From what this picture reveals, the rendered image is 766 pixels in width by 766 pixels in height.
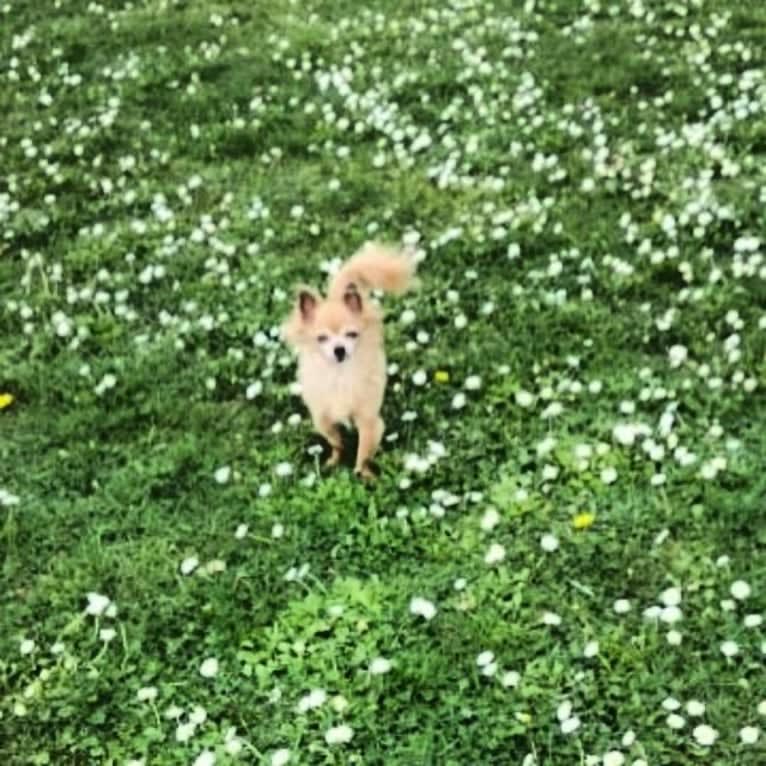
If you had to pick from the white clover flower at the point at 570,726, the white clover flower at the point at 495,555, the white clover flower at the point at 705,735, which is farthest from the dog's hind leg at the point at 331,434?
the white clover flower at the point at 705,735

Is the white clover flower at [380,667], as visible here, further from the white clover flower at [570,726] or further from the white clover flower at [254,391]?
the white clover flower at [254,391]

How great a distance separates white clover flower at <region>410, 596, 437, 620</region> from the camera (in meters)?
6.59

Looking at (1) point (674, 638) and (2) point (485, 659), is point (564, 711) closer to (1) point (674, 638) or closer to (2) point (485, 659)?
(2) point (485, 659)

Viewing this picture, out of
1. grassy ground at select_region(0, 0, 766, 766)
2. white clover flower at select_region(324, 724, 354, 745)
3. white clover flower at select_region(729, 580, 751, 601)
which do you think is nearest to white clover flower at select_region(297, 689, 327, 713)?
grassy ground at select_region(0, 0, 766, 766)

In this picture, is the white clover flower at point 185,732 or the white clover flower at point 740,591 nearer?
the white clover flower at point 185,732

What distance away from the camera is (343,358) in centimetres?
724

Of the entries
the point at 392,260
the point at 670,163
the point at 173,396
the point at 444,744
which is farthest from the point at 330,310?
the point at 670,163

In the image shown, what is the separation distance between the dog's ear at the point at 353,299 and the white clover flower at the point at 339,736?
221 cm

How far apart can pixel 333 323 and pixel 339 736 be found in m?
2.15

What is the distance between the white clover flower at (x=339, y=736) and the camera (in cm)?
602

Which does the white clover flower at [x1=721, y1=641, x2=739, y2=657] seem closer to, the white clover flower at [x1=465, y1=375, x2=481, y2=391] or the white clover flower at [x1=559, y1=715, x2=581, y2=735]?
the white clover flower at [x1=559, y1=715, x2=581, y2=735]

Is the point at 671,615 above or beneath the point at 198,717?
above

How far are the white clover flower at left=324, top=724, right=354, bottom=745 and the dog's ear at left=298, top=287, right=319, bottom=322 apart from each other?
2215 mm

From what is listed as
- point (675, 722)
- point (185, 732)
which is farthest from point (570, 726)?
point (185, 732)
